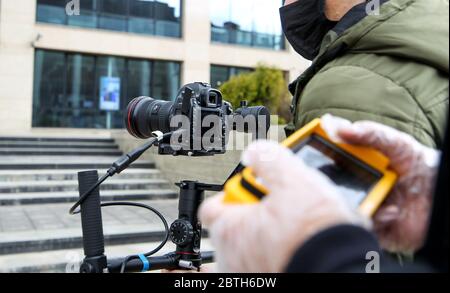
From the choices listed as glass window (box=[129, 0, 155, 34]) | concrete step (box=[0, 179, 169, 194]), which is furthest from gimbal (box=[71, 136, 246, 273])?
glass window (box=[129, 0, 155, 34])

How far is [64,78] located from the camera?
51.3 ft

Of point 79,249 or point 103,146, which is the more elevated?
point 103,146

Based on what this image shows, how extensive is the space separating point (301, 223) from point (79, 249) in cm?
509

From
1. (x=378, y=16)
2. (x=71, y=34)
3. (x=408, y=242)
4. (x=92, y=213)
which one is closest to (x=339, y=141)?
(x=408, y=242)

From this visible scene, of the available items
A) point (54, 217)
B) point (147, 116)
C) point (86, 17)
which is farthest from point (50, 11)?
point (147, 116)

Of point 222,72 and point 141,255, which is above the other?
point 222,72

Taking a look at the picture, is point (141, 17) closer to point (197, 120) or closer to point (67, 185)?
point (67, 185)

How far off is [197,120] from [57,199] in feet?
21.6

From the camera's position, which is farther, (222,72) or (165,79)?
(222,72)

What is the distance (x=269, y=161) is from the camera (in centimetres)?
67

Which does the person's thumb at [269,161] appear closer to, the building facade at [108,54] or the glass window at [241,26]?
the building facade at [108,54]

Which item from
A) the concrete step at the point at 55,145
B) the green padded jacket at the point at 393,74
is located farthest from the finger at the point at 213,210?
the concrete step at the point at 55,145

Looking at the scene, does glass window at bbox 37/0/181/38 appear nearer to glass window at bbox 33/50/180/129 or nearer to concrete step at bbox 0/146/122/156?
glass window at bbox 33/50/180/129

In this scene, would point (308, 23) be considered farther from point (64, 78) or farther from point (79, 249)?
point (64, 78)
